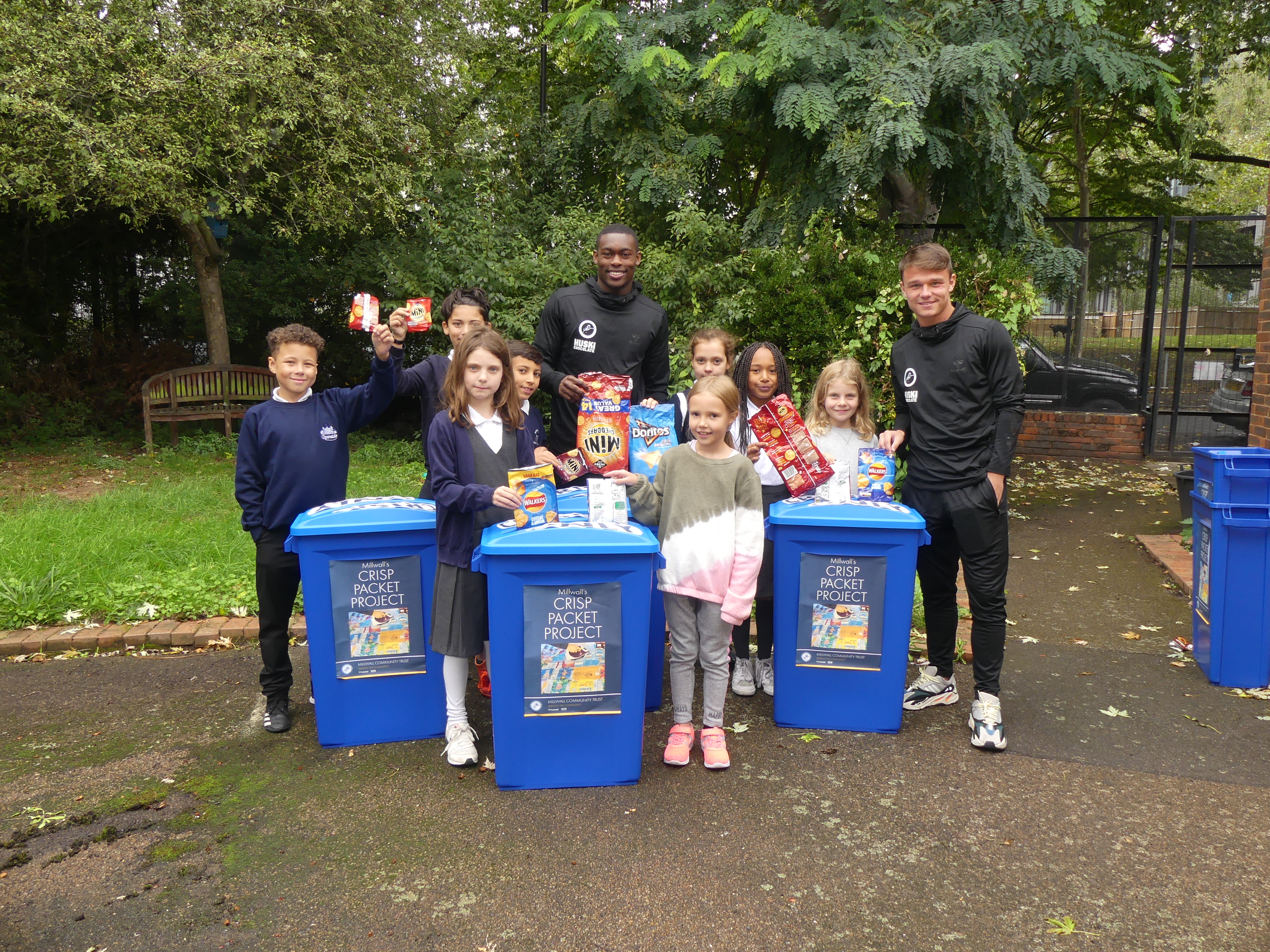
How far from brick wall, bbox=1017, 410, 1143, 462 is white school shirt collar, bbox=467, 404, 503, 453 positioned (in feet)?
28.5

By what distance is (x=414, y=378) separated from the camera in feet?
12.5

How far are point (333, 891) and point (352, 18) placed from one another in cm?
995

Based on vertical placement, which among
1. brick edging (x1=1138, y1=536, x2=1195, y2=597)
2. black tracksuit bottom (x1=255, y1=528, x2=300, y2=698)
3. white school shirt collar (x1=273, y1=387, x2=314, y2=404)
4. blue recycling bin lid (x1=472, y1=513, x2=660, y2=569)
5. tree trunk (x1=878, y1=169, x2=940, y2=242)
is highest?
tree trunk (x1=878, y1=169, x2=940, y2=242)

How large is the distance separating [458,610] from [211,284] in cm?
984

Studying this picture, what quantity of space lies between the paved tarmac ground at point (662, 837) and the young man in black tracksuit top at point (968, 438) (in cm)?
42

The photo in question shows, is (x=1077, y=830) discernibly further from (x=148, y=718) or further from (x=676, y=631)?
(x=148, y=718)

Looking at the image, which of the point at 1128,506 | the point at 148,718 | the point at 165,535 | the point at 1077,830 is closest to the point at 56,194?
the point at 165,535

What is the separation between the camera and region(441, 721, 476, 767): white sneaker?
328 centimetres

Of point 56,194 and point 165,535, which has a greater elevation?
point 56,194

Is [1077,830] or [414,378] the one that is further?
[414,378]

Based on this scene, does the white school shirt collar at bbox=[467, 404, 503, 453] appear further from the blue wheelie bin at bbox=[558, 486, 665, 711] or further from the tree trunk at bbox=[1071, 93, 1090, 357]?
the tree trunk at bbox=[1071, 93, 1090, 357]

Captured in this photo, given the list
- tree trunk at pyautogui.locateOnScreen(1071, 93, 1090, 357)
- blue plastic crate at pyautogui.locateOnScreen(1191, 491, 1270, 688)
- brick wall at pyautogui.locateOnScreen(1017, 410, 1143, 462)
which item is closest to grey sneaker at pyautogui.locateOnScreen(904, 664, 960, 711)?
blue plastic crate at pyautogui.locateOnScreen(1191, 491, 1270, 688)

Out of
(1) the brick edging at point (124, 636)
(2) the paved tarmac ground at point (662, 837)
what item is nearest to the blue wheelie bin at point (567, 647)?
(2) the paved tarmac ground at point (662, 837)

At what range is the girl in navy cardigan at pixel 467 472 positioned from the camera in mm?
3215
